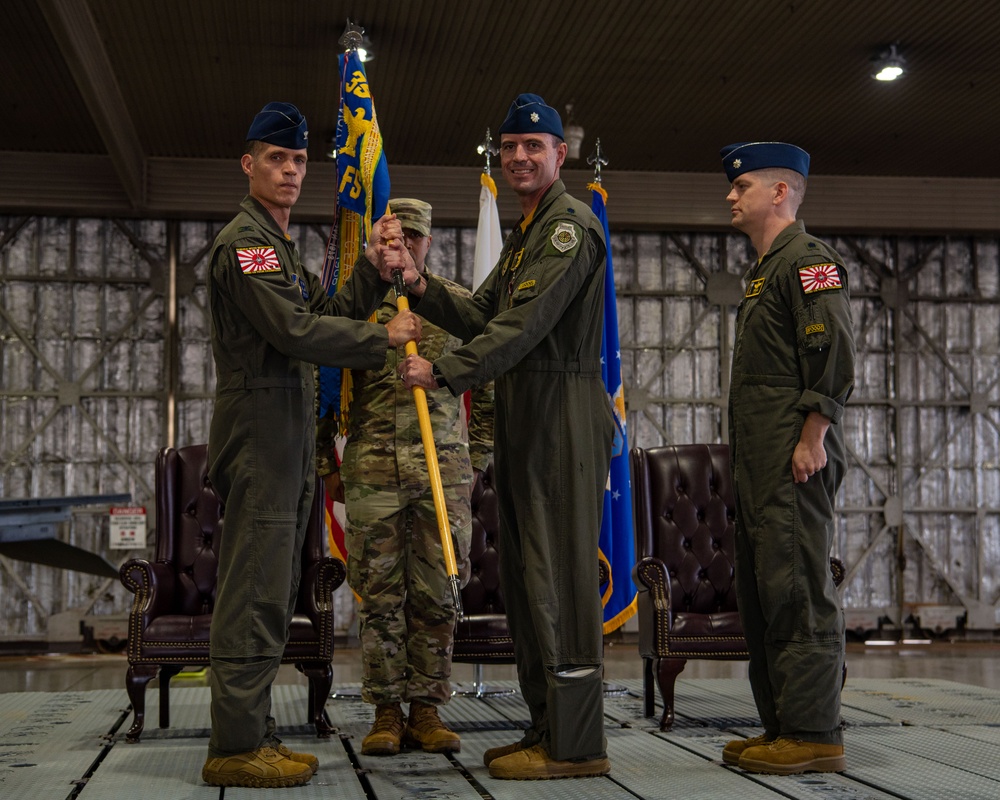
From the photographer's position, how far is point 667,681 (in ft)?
13.8

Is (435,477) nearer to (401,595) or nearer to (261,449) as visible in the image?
(261,449)

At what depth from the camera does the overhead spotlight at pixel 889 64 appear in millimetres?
7375

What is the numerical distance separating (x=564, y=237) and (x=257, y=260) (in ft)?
2.89

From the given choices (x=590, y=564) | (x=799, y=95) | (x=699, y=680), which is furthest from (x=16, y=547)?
(x=799, y=95)

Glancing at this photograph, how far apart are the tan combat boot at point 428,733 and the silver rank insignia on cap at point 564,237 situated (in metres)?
1.61

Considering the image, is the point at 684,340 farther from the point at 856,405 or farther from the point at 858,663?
the point at 858,663

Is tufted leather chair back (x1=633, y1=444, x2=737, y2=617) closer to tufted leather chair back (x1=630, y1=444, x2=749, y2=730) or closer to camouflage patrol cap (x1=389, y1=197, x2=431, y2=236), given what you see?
tufted leather chair back (x1=630, y1=444, x2=749, y2=730)

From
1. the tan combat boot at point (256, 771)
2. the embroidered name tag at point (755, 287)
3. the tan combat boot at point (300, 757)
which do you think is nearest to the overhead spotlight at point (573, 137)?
the embroidered name tag at point (755, 287)

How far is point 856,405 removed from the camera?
10.2 m

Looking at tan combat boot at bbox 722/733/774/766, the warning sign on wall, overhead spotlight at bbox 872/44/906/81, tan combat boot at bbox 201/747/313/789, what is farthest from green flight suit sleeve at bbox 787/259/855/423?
the warning sign on wall

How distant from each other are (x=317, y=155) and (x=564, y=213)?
6.68m

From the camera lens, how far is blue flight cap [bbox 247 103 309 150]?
3.33 metres

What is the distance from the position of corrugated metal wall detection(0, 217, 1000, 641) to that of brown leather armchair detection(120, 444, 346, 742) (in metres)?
4.90

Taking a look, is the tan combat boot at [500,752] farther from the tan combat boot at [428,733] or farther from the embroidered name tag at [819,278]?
the embroidered name tag at [819,278]
